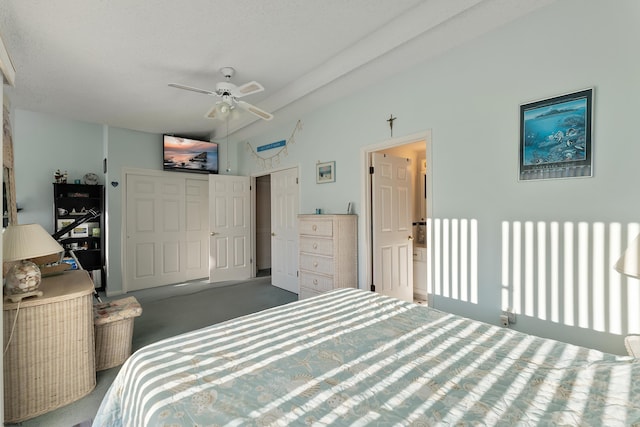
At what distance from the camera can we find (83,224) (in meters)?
4.67

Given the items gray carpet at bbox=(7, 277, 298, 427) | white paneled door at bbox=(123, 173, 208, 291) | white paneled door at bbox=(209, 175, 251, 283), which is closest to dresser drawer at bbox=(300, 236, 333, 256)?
gray carpet at bbox=(7, 277, 298, 427)

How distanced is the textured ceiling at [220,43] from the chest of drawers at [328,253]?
155cm

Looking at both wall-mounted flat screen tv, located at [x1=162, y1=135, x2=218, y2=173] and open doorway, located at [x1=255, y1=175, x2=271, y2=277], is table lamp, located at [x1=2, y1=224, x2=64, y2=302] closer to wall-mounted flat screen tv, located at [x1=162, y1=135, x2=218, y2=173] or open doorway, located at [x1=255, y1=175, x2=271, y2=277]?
wall-mounted flat screen tv, located at [x1=162, y1=135, x2=218, y2=173]

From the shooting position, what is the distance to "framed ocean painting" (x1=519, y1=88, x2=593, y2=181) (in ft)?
6.30

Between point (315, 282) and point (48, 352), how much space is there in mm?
2395

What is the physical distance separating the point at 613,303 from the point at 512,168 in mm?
1066

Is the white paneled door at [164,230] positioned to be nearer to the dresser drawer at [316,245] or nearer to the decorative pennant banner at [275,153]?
the decorative pennant banner at [275,153]

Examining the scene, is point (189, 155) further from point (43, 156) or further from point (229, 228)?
point (43, 156)

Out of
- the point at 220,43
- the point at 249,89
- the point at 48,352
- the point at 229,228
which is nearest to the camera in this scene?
the point at 48,352

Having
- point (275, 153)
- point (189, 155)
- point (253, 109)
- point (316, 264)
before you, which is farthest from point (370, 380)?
point (189, 155)

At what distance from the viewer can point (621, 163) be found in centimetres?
180

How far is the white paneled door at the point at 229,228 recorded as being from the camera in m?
5.05

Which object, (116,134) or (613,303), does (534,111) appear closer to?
(613,303)

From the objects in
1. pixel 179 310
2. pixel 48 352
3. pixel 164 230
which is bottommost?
pixel 179 310
